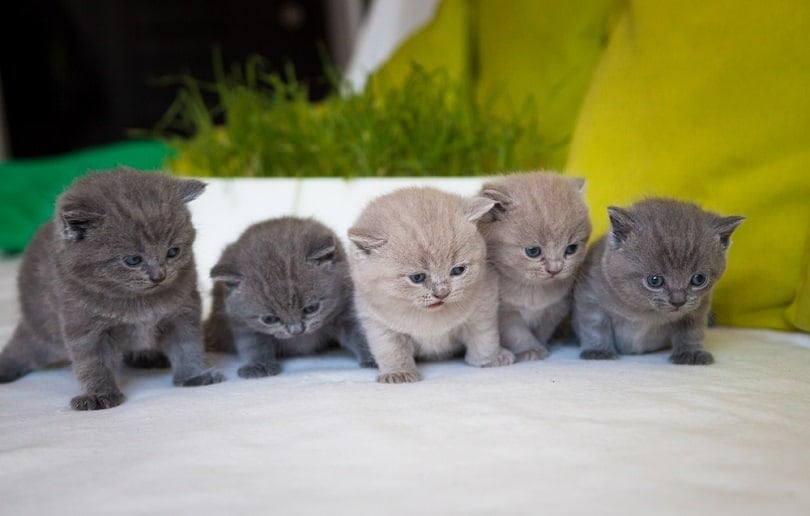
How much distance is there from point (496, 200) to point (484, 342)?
1.05 feet

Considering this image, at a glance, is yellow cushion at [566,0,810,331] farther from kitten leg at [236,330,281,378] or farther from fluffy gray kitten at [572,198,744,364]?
kitten leg at [236,330,281,378]

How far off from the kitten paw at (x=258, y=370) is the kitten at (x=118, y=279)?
6cm

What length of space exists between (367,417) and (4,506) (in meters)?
0.57

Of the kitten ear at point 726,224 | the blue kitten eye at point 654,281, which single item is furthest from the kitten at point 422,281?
the kitten ear at point 726,224

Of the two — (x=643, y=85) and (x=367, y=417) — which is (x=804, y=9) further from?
(x=367, y=417)

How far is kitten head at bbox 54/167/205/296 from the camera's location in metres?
1.61

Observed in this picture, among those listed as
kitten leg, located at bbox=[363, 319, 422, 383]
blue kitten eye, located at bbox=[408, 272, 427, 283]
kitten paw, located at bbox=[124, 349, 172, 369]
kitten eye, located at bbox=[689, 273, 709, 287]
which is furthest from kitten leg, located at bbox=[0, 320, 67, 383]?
kitten eye, located at bbox=[689, 273, 709, 287]

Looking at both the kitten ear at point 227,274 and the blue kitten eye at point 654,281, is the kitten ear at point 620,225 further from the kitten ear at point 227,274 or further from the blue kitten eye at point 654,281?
the kitten ear at point 227,274

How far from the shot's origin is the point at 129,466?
3.96 feet

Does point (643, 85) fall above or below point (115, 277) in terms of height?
above

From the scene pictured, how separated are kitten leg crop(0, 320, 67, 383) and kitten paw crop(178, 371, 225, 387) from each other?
1.07ft

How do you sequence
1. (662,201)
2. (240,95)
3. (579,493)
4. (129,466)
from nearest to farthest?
(579,493) → (129,466) → (662,201) → (240,95)

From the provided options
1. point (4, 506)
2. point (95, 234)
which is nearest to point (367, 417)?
point (4, 506)

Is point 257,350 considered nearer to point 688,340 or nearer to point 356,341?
point 356,341
